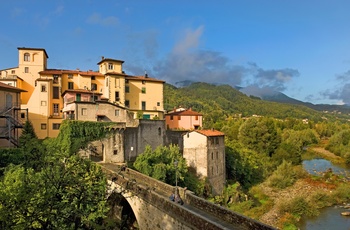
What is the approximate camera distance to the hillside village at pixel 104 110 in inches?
1313

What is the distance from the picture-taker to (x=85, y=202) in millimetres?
11219

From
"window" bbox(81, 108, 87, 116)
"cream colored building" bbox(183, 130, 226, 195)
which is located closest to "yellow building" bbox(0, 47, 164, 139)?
"window" bbox(81, 108, 87, 116)

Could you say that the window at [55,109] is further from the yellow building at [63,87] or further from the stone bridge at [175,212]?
the stone bridge at [175,212]

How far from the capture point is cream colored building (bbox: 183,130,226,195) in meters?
33.7

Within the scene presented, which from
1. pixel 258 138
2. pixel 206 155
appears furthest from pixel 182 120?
pixel 258 138

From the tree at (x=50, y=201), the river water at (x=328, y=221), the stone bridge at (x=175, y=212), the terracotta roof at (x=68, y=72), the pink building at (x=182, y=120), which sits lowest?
the river water at (x=328, y=221)

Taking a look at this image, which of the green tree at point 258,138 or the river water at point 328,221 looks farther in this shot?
the green tree at point 258,138

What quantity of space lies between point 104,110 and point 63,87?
9.66 m

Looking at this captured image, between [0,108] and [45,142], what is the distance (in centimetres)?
563

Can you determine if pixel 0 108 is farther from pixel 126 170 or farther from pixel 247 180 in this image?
pixel 247 180

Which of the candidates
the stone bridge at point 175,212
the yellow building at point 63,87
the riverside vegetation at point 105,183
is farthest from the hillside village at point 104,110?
Answer: the stone bridge at point 175,212

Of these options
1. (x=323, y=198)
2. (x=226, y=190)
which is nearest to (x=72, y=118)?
(x=226, y=190)

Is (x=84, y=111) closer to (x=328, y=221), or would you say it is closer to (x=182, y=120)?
(x=182, y=120)

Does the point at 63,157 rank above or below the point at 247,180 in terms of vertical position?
above
